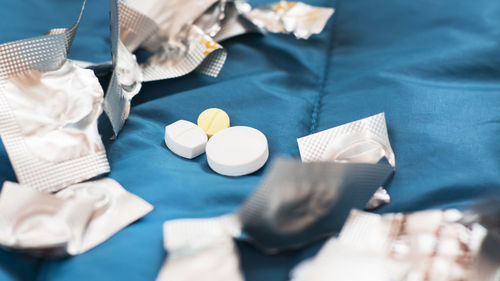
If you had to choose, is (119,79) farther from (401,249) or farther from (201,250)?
(401,249)

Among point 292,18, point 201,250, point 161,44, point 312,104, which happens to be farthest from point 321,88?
point 201,250

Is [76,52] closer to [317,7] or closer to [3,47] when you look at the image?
[3,47]

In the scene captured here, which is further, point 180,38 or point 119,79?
point 180,38

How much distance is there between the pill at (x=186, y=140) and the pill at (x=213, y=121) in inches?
Answer: 0.5

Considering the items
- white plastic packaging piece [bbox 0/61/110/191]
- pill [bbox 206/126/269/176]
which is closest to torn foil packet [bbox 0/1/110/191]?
white plastic packaging piece [bbox 0/61/110/191]

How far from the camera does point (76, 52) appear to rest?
812mm

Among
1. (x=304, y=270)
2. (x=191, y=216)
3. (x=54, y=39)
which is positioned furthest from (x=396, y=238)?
(x=54, y=39)

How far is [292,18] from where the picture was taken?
90 centimetres

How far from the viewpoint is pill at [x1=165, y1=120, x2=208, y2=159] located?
2.17ft

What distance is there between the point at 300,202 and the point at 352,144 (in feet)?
0.57

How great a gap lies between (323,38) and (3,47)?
53 centimetres

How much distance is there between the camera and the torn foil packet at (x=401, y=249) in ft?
1.56

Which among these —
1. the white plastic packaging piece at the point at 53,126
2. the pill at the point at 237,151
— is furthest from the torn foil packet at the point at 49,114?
the pill at the point at 237,151

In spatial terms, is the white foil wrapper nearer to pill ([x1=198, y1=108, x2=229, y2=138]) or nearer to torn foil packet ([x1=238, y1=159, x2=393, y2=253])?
pill ([x1=198, y1=108, x2=229, y2=138])
